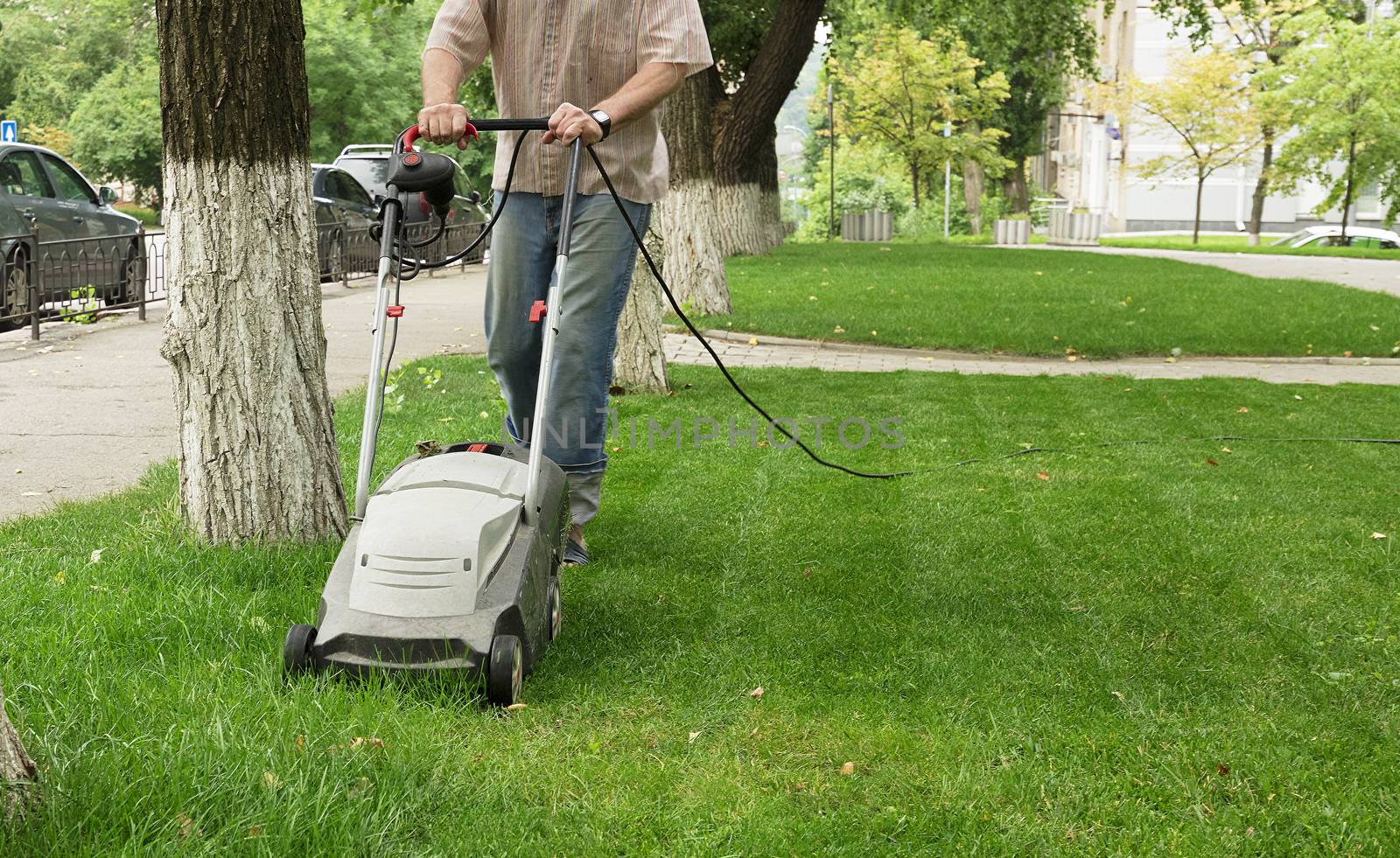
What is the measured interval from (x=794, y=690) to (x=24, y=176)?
1258 cm

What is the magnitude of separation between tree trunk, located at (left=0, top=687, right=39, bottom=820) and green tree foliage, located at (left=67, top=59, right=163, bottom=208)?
4672cm

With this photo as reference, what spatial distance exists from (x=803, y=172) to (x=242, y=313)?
74.0 m

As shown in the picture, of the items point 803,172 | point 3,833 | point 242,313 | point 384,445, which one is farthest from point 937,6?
point 803,172

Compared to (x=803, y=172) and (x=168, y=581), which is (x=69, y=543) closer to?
(x=168, y=581)

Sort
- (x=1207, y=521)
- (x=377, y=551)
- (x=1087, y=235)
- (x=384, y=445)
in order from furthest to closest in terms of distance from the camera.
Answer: (x=1087, y=235)
(x=384, y=445)
(x=1207, y=521)
(x=377, y=551)

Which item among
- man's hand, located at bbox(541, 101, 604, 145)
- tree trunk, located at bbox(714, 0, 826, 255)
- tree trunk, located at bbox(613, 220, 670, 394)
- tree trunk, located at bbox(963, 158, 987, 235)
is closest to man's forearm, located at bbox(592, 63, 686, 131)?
man's hand, located at bbox(541, 101, 604, 145)

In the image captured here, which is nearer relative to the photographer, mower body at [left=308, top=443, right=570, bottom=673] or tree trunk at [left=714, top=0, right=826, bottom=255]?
mower body at [left=308, top=443, right=570, bottom=673]

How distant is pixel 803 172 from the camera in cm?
7712

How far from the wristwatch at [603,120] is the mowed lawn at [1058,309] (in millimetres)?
8221

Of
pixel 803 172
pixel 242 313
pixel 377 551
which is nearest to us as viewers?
pixel 377 551

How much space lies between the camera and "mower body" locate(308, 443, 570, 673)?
3.35 metres

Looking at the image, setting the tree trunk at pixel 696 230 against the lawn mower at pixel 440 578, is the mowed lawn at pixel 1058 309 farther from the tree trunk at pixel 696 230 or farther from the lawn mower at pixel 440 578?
the lawn mower at pixel 440 578

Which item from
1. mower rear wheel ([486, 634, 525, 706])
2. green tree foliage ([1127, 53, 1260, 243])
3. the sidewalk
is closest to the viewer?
mower rear wheel ([486, 634, 525, 706])

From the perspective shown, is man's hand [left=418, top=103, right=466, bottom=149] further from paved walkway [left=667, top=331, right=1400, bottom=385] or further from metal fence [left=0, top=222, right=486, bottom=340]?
metal fence [left=0, top=222, right=486, bottom=340]
